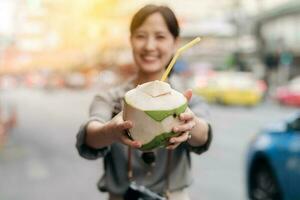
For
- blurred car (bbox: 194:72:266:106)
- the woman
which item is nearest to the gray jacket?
the woman

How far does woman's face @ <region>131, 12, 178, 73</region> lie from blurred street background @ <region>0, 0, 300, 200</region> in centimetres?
9

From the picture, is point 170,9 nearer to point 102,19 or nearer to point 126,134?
point 126,134

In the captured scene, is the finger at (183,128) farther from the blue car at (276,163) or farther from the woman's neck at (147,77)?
the blue car at (276,163)

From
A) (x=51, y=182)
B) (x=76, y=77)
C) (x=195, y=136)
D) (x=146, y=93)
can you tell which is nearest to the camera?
(x=146, y=93)

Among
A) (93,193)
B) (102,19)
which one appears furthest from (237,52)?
(93,193)

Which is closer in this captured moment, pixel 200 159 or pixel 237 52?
pixel 200 159

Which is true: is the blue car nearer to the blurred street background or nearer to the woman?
the blurred street background

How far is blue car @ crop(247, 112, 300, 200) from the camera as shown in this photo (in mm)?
6531

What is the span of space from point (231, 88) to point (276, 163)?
2147 centimetres

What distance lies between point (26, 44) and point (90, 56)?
16.7m

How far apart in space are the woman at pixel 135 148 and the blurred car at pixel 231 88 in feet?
82.9

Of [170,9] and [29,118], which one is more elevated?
[170,9]

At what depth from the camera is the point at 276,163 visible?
274 inches

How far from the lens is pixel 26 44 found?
2333 inches
